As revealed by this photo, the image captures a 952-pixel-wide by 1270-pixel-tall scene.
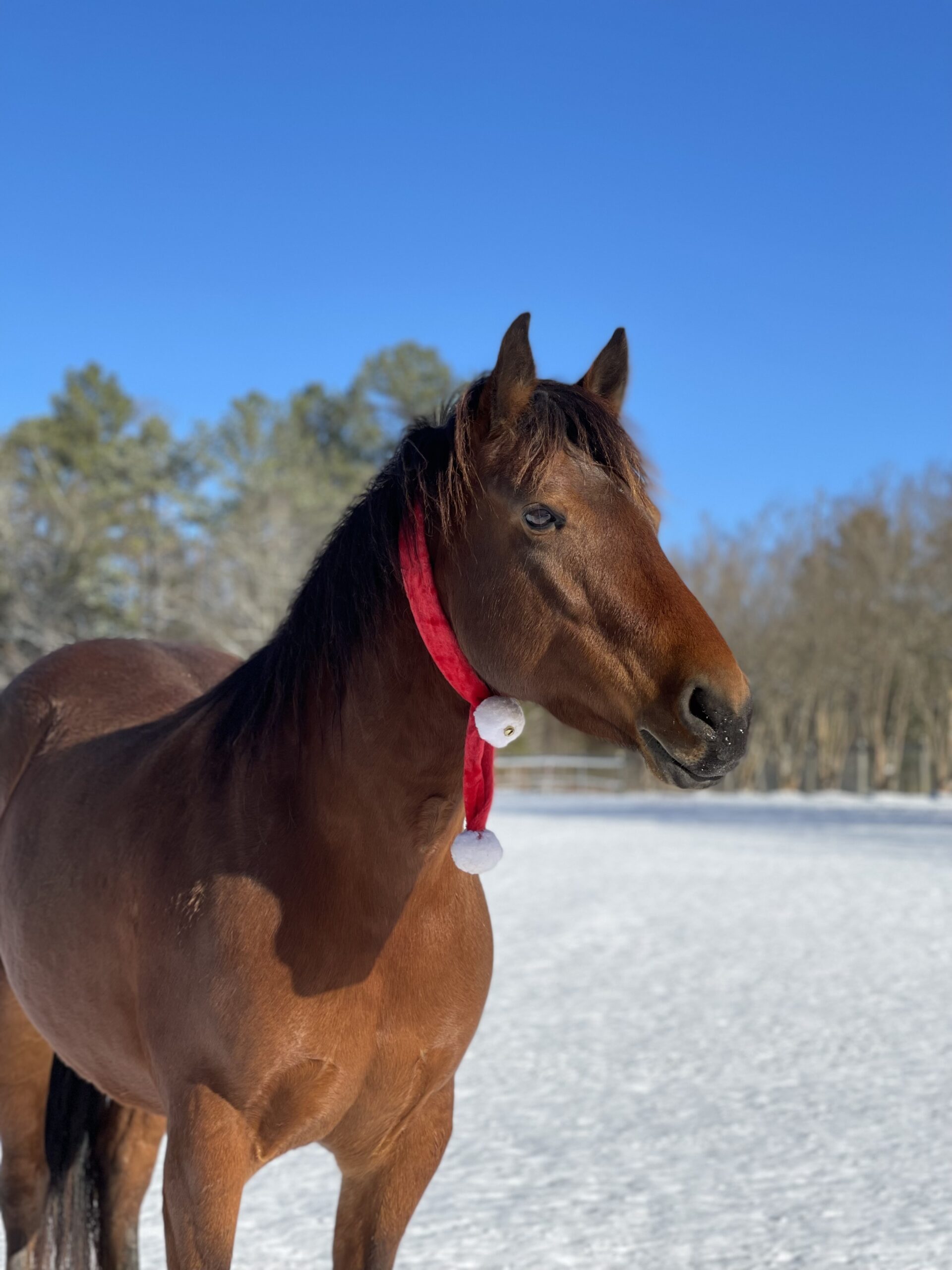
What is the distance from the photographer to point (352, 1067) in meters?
1.80

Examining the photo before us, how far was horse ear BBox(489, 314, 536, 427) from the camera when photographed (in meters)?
1.63

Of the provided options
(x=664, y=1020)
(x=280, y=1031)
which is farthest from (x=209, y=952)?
(x=664, y=1020)

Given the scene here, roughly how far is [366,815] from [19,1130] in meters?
1.66

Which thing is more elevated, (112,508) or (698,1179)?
(112,508)

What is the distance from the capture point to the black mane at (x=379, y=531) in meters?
1.69

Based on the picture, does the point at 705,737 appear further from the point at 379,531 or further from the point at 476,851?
the point at 379,531

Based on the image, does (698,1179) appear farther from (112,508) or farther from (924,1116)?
(112,508)

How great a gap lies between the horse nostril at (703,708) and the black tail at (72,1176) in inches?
84.3

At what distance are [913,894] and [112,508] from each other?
25287 millimetres

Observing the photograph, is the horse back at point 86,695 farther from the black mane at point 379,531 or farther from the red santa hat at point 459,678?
the red santa hat at point 459,678

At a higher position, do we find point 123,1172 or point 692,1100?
point 123,1172

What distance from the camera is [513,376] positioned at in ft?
5.46

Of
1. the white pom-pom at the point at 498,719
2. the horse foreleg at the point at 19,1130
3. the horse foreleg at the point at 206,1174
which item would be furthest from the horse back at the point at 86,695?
the white pom-pom at the point at 498,719

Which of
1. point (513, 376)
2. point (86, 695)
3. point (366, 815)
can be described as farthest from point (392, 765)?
point (86, 695)
